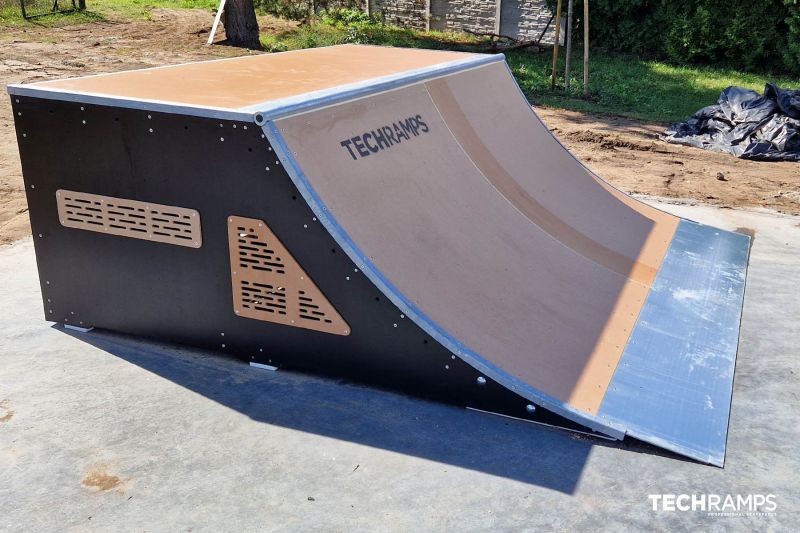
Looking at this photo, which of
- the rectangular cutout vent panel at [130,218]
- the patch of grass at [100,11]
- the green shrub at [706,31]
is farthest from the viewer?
the patch of grass at [100,11]

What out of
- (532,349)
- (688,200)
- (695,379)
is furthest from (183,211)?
(688,200)

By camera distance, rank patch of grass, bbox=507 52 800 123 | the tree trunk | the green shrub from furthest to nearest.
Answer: the tree trunk → the green shrub → patch of grass, bbox=507 52 800 123

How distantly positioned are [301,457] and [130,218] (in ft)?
5.55

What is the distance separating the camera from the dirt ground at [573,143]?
8.02 meters

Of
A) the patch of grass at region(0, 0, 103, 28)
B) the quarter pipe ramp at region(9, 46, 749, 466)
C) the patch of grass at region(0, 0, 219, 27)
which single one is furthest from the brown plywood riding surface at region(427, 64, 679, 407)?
the patch of grass at region(0, 0, 219, 27)

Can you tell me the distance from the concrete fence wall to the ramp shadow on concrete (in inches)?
633

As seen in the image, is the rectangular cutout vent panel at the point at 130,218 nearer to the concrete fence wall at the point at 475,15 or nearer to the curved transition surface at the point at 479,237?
the curved transition surface at the point at 479,237

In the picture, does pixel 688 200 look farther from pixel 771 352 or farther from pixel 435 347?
pixel 435 347

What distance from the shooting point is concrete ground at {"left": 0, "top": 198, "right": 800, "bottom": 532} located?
292 centimetres

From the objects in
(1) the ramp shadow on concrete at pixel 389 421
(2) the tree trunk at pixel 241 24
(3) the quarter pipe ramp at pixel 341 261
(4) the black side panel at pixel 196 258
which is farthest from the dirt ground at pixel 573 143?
(1) the ramp shadow on concrete at pixel 389 421

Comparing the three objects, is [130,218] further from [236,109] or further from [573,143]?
[573,143]

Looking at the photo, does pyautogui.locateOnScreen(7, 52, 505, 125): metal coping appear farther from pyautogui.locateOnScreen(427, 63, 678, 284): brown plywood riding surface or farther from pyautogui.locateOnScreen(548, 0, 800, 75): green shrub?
pyautogui.locateOnScreen(548, 0, 800, 75): green shrub

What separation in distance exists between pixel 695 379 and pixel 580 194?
2736mm
